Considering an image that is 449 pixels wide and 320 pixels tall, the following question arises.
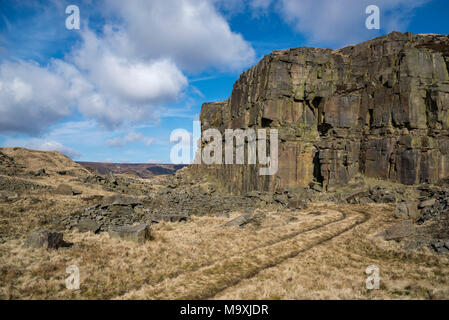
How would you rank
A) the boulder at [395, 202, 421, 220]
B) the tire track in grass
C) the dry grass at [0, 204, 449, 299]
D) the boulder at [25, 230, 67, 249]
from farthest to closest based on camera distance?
the boulder at [395, 202, 421, 220] → the boulder at [25, 230, 67, 249] → the tire track in grass → the dry grass at [0, 204, 449, 299]

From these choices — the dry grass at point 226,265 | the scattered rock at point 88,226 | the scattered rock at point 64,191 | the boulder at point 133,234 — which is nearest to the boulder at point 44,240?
the dry grass at point 226,265

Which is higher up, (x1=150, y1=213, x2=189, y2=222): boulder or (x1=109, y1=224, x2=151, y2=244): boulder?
(x1=109, y1=224, x2=151, y2=244): boulder

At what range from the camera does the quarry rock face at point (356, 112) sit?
120 ft

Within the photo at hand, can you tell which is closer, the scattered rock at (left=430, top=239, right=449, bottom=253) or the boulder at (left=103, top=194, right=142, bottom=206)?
the scattered rock at (left=430, top=239, right=449, bottom=253)

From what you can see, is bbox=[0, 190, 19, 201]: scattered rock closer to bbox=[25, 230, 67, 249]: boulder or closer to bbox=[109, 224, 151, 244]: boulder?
bbox=[25, 230, 67, 249]: boulder

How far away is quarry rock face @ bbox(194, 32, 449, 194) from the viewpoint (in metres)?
36.5

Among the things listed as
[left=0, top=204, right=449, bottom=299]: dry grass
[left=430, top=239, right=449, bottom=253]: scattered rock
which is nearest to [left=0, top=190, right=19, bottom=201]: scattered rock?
[left=0, top=204, right=449, bottom=299]: dry grass

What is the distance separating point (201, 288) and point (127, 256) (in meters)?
5.36

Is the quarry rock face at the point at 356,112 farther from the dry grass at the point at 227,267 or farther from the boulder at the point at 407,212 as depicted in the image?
the dry grass at the point at 227,267

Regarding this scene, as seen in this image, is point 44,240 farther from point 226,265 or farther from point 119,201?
point 119,201

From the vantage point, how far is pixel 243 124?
48.2 m

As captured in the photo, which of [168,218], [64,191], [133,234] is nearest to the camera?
[133,234]

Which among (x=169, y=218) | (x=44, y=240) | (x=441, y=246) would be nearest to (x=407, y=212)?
(x=441, y=246)

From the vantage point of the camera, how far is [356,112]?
42.7 m
